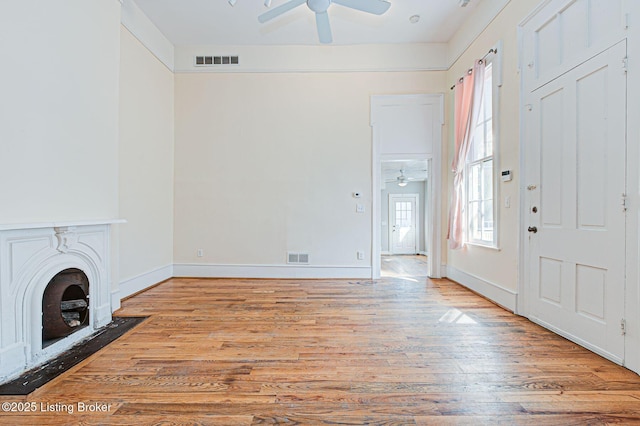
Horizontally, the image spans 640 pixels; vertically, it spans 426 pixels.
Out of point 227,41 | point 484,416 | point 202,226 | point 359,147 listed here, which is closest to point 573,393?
point 484,416

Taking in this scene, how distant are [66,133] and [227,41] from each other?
2.92 m

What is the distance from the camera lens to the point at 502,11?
10.4 ft

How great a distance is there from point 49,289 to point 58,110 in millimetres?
1394

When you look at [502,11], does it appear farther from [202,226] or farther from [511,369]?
[202,226]

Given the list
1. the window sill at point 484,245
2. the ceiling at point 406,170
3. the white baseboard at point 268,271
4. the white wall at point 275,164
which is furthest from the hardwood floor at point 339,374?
the ceiling at point 406,170

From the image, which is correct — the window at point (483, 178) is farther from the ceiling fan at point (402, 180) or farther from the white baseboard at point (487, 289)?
the ceiling fan at point (402, 180)

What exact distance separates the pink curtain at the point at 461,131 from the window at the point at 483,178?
0.10 m

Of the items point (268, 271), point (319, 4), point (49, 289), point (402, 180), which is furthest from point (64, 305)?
point (402, 180)

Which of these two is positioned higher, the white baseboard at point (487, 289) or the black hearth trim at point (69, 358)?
the white baseboard at point (487, 289)

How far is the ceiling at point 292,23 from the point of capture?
3.64 metres

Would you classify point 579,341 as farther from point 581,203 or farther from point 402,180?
point 402,180

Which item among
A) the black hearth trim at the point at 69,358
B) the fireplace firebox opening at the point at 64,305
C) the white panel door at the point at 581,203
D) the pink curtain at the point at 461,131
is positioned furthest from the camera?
the pink curtain at the point at 461,131

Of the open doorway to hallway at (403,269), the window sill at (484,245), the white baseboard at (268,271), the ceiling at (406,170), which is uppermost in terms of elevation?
the ceiling at (406,170)

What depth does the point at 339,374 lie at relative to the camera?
73.2 inches
